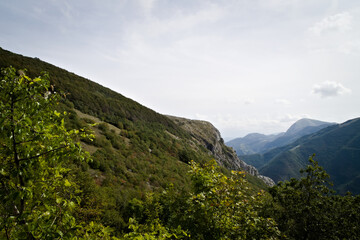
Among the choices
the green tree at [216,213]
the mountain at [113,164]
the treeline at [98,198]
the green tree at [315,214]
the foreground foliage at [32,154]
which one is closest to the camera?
the foreground foliage at [32,154]

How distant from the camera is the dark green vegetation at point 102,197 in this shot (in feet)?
9.17

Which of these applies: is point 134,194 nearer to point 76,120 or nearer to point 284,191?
point 76,120

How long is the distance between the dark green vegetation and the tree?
0.05 feet

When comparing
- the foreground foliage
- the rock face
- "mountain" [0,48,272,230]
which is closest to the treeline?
the foreground foliage

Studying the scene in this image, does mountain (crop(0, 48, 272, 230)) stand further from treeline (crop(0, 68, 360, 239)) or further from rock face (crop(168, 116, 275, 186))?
rock face (crop(168, 116, 275, 186))

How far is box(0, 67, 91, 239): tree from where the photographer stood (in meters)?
2.65

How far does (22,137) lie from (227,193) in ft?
18.7

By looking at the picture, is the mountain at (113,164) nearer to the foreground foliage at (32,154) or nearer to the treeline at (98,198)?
the treeline at (98,198)

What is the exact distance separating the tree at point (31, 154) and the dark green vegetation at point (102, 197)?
0.01 metres

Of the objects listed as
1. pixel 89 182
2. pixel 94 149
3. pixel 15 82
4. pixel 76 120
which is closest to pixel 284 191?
pixel 89 182

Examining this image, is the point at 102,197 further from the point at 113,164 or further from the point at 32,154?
the point at 32,154

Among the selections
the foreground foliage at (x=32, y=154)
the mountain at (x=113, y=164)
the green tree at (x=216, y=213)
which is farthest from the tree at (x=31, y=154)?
the green tree at (x=216, y=213)

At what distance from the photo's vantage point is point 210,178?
589 cm

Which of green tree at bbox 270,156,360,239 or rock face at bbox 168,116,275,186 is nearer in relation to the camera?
green tree at bbox 270,156,360,239
